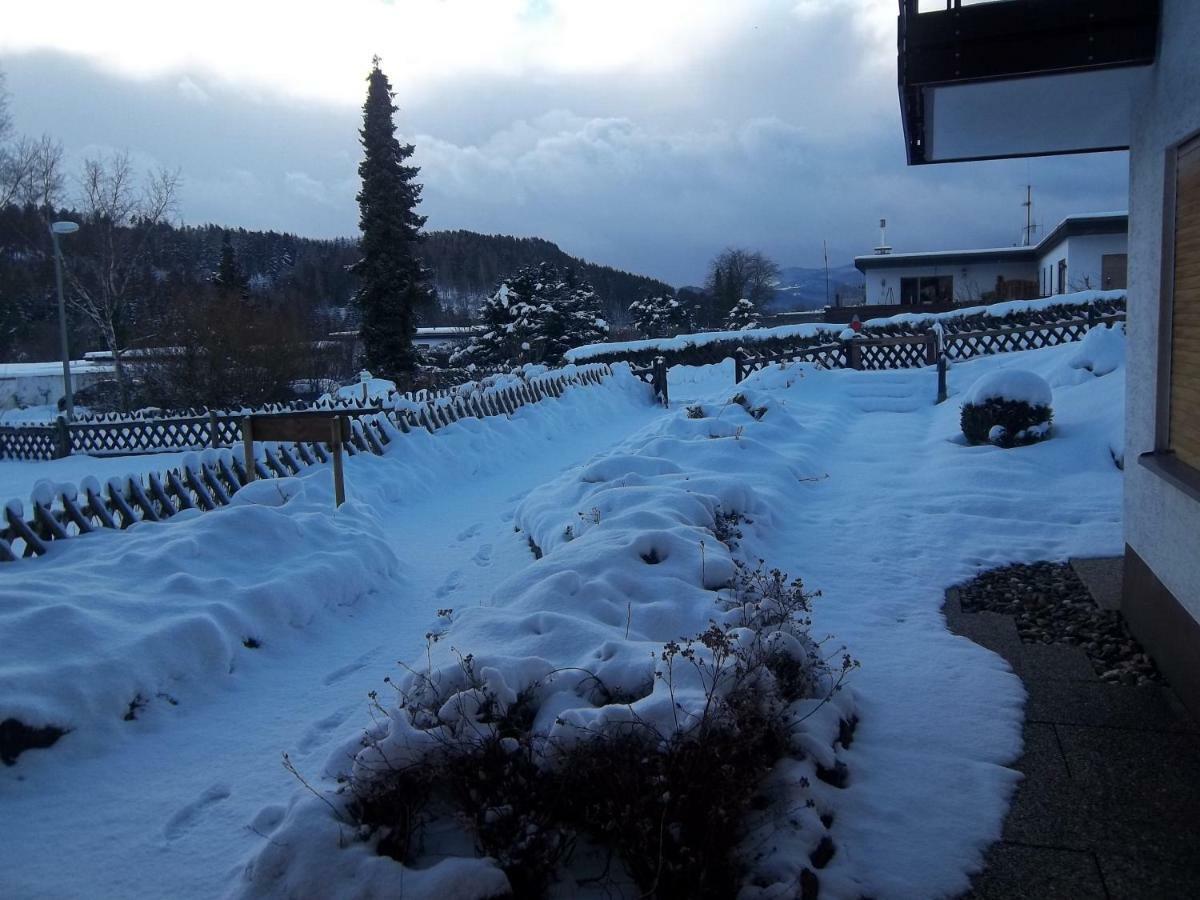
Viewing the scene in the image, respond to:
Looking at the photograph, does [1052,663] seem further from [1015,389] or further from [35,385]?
[35,385]

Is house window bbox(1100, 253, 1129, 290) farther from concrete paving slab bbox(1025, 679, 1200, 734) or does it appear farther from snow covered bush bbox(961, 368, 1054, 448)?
concrete paving slab bbox(1025, 679, 1200, 734)

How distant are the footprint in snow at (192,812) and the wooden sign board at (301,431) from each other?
435 centimetres

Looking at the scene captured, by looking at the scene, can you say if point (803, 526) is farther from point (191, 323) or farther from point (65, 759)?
point (191, 323)

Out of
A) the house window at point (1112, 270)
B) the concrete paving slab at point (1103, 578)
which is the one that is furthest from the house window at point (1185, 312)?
the house window at point (1112, 270)

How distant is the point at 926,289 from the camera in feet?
125

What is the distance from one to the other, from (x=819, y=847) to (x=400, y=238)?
92.1 feet

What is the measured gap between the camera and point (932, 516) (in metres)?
6.96

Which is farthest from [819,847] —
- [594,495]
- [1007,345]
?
[1007,345]

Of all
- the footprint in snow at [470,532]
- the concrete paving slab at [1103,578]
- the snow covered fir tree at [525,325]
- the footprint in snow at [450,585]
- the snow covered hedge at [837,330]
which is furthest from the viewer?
the snow covered fir tree at [525,325]

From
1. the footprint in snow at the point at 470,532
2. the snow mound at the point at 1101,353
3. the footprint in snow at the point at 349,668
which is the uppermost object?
the snow mound at the point at 1101,353

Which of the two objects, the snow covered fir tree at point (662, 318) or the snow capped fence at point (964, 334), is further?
the snow covered fir tree at point (662, 318)

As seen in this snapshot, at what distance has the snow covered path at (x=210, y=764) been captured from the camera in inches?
111

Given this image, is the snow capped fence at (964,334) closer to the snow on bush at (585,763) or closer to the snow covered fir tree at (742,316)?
the snow on bush at (585,763)

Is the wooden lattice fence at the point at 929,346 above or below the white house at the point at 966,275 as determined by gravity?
below
